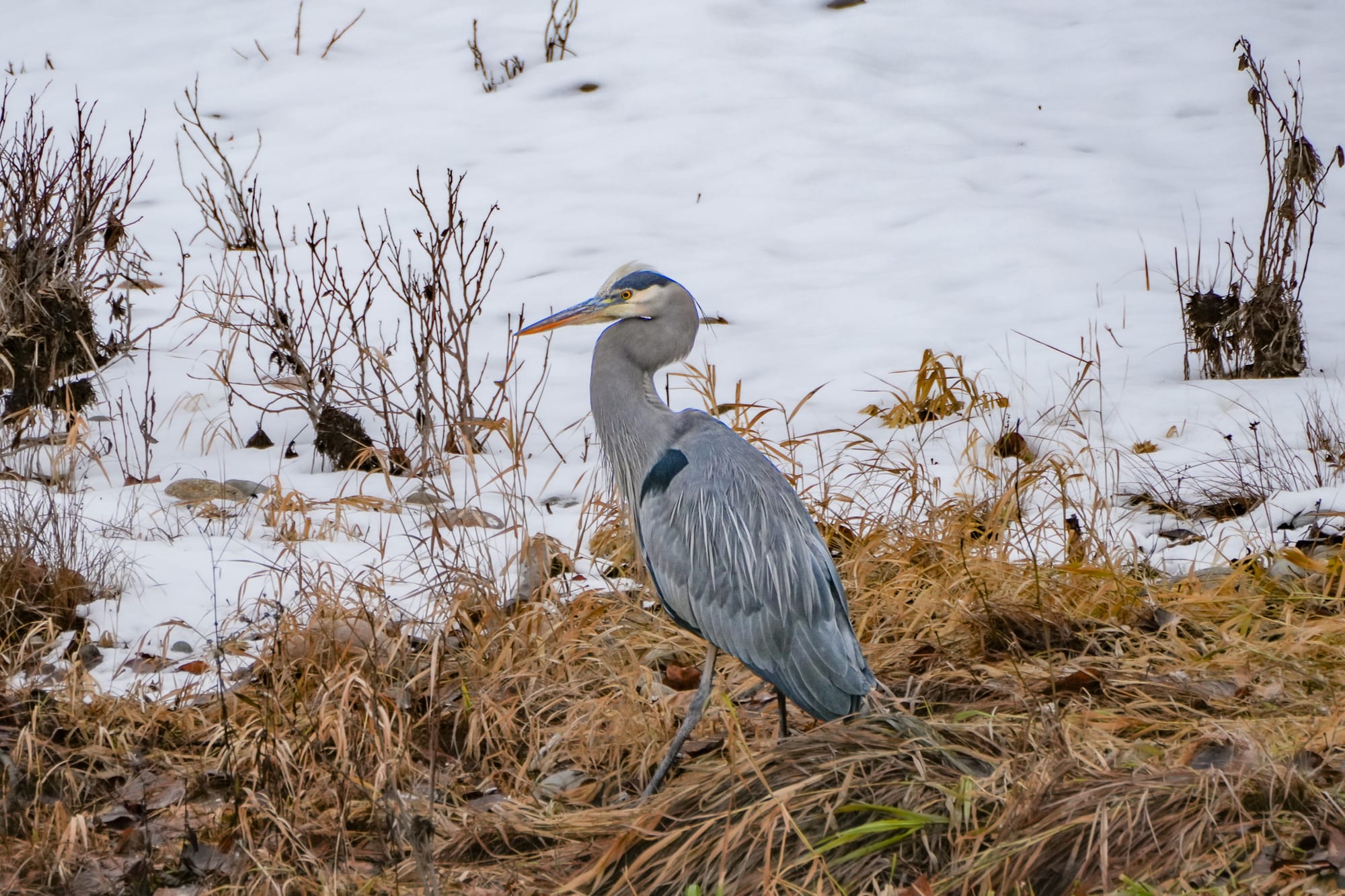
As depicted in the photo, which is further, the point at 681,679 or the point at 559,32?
the point at 559,32

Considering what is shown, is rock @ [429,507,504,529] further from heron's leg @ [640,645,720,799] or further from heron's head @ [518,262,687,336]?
heron's leg @ [640,645,720,799]

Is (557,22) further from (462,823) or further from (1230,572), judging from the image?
(462,823)

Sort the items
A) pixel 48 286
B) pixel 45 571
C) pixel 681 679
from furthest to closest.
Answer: pixel 48 286
pixel 45 571
pixel 681 679

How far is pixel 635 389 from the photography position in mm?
3525

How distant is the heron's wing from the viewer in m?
3.04

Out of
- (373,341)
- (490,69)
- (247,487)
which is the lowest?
(247,487)

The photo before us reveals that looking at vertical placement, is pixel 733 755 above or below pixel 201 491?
above

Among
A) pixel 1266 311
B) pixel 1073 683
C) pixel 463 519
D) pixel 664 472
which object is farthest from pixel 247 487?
pixel 1266 311

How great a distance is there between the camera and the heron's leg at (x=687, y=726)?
307cm

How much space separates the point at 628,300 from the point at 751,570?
81cm

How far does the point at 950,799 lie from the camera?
2.49 meters

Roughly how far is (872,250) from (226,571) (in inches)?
167

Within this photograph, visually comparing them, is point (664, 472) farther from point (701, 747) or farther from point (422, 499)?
point (422, 499)

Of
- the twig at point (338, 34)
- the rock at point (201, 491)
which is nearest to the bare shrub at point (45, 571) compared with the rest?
the rock at point (201, 491)
